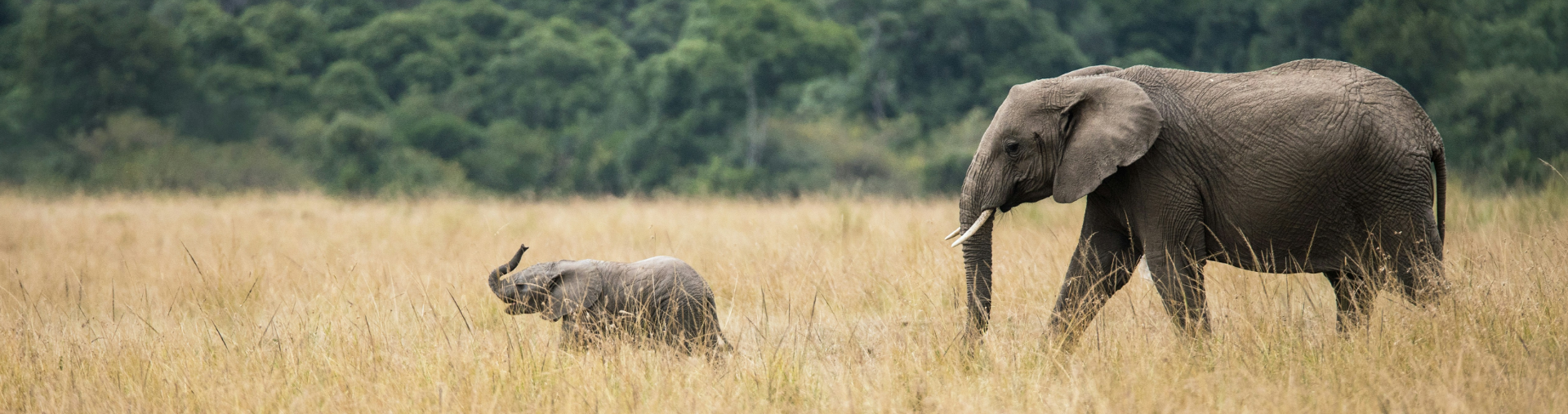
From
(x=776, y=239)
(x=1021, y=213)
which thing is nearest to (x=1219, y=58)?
(x=1021, y=213)

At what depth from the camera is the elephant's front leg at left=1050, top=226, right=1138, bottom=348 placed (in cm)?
448

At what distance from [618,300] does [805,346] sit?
2.70 ft

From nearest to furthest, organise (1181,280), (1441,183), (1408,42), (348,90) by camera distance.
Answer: (1181,280), (1441,183), (1408,42), (348,90)

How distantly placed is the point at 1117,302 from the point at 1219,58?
1115 inches

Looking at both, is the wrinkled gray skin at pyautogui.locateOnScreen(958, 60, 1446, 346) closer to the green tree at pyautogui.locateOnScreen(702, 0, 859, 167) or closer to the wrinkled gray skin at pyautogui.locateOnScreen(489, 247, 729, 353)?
the wrinkled gray skin at pyautogui.locateOnScreen(489, 247, 729, 353)

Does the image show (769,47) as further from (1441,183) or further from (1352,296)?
(1352,296)

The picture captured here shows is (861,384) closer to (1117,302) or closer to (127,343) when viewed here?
(1117,302)

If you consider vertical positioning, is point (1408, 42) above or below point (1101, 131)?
below

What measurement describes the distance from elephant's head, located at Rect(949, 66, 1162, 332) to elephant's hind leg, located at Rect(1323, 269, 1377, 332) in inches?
39.3

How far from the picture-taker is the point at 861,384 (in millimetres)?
3789

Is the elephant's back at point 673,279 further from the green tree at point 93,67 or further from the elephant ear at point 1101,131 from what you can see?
the green tree at point 93,67

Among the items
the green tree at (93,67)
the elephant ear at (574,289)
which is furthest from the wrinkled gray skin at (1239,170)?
the green tree at (93,67)

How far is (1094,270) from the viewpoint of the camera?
14.8ft

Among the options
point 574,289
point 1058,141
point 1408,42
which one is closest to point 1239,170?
point 1058,141
